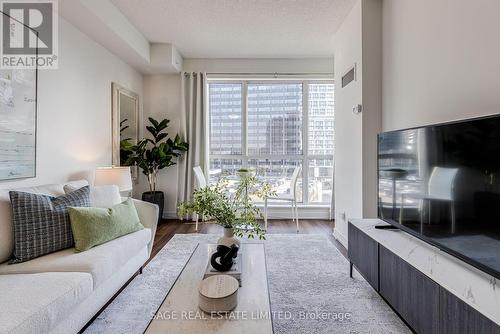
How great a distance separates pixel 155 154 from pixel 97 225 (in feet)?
7.66

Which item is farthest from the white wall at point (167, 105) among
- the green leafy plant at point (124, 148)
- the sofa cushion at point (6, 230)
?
the sofa cushion at point (6, 230)

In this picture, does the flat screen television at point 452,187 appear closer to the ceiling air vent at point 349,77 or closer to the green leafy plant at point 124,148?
the ceiling air vent at point 349,77

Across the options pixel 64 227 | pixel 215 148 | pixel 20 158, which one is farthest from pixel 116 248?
pixel 215 148

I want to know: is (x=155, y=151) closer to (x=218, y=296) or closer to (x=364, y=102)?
Answer: (x=364, y=102)

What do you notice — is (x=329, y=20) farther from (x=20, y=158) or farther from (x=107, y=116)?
(x=20, y=158)

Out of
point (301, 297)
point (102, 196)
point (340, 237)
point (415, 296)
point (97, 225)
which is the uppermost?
point (102, 196)

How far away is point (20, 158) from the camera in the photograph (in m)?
2.26

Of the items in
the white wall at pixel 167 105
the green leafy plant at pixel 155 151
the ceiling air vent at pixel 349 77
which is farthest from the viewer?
the white wall at pixel 167 105

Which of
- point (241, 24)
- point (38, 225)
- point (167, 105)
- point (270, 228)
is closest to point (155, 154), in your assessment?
point (167, 105)

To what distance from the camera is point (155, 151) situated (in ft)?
14.0

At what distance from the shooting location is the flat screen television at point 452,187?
1.36 meters

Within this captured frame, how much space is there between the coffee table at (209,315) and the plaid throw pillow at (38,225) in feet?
3.09

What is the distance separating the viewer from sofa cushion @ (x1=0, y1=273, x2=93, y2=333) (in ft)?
3.94

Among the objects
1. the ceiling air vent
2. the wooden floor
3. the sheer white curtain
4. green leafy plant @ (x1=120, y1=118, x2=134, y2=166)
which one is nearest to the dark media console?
the wooden floor
